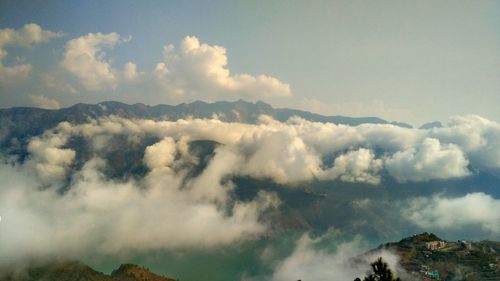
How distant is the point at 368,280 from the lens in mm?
80000

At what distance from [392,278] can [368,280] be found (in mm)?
4167

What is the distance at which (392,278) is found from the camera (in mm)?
78250
